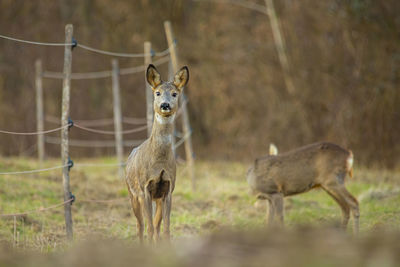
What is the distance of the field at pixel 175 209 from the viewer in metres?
8.52

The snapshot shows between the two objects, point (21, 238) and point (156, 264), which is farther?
point (21, 238)

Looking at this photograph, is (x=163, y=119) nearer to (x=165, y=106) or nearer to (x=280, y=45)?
(x=165, y=106)

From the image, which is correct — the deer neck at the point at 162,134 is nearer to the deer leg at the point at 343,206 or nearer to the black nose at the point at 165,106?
the black nose at the point at 165,106

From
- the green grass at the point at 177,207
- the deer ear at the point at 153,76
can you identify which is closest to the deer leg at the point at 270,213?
the green grass at the point at 177,207

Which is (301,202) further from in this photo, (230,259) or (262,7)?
(262,7)

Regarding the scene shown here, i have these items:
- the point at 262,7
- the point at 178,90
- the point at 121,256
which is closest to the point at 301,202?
the point at 178,90

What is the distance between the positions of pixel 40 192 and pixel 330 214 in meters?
5.14

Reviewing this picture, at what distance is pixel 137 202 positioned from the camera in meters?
7.59

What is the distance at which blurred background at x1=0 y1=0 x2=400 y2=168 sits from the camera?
646 inches

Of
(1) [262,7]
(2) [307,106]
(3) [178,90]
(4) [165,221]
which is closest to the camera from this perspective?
(4) [165,221]

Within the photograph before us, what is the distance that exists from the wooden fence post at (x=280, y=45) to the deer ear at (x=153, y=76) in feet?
37.7

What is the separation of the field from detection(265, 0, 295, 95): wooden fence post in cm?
525

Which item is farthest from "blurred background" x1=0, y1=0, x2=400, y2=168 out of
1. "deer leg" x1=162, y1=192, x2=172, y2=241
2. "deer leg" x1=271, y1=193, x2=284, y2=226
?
"deer leg" x1=162, y1=192, x2=172, y2=241

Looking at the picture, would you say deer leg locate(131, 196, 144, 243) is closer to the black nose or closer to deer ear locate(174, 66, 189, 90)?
the black nose
